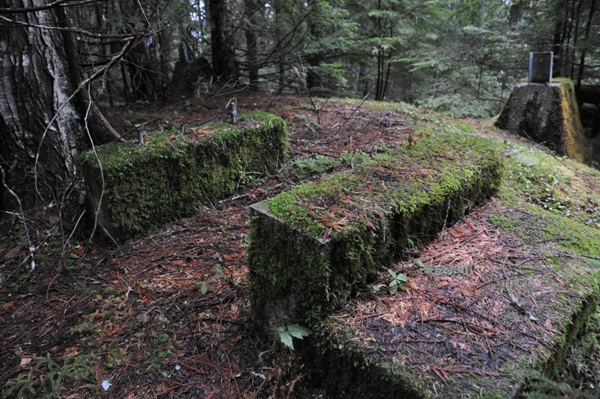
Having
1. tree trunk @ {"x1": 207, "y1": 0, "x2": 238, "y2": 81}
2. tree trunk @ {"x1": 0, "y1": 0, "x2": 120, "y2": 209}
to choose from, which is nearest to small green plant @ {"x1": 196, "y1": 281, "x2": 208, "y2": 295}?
tree trunk @ {"x1": 0, "y1": 0, "x2": 120, "y2": 209}

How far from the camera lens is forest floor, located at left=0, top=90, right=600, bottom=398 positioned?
2.10 m

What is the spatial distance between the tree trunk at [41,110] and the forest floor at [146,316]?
41 centimetres

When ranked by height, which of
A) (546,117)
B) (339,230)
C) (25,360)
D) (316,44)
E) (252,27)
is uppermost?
(252,27)

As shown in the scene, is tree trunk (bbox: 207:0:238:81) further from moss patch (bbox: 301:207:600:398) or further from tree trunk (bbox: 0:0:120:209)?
moss patch (bbox: 301:207:600:398)

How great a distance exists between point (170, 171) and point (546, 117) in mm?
7466

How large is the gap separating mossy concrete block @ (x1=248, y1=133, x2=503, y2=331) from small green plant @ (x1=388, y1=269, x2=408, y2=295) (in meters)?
0.10

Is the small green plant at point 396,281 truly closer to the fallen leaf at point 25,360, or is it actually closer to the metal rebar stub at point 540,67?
the fallen leaf at point 25,360

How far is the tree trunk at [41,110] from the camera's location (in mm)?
3547

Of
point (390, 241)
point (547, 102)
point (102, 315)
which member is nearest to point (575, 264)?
point (390, 241)

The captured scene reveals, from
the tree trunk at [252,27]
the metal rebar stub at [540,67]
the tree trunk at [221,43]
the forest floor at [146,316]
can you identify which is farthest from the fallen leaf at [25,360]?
the metal rebar stub at [540,67]

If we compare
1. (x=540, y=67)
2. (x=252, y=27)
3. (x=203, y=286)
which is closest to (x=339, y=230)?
(x=203, y=286)

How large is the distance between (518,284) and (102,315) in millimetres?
2819

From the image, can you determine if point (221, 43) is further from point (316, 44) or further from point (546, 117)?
point (546, 117)

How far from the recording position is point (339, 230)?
1.97 m
